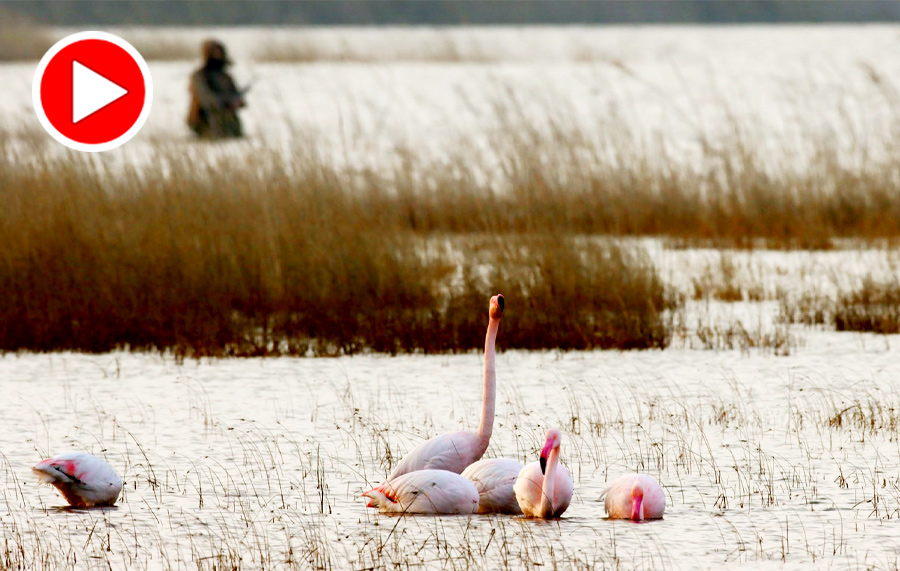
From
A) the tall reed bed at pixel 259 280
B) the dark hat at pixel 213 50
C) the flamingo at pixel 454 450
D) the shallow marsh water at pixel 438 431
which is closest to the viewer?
the shallow marsh water at pixel 438 431

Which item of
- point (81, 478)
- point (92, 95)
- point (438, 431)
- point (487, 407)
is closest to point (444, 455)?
point (487, 407)

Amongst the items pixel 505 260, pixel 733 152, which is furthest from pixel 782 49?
pixel 505 260

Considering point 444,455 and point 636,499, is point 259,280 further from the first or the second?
point 636,499

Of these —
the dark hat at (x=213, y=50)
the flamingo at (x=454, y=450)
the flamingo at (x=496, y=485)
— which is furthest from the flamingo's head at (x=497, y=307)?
the dark hat at (x=213, y=50)

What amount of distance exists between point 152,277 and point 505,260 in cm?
214

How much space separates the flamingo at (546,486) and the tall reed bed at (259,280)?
3456 mm

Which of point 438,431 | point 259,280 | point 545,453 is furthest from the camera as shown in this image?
point 259,280

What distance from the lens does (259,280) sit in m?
8.80

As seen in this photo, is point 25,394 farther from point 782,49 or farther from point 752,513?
point 782,49

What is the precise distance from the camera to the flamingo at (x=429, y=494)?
4742mm

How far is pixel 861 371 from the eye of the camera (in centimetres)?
746

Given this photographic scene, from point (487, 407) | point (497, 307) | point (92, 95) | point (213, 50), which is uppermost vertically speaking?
point (213, 50)

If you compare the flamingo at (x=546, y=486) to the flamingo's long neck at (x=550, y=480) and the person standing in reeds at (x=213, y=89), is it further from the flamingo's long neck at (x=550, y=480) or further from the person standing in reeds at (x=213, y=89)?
the person standing in reeds at (x=213, y=89)

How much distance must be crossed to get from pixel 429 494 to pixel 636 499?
67cm
